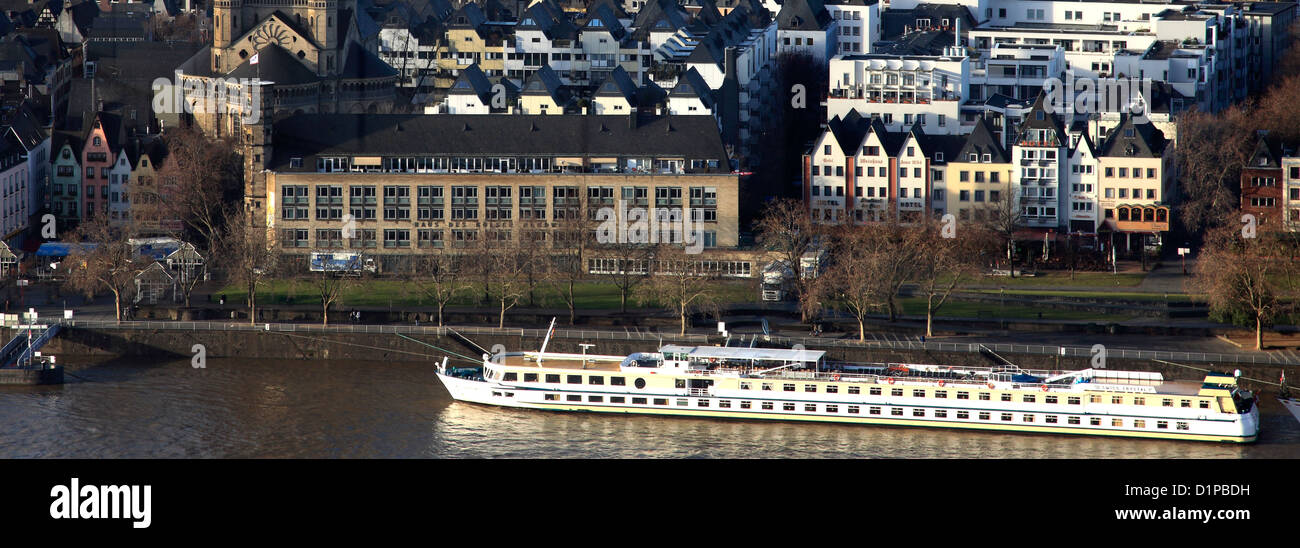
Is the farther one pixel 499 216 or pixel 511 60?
pixel 511 60

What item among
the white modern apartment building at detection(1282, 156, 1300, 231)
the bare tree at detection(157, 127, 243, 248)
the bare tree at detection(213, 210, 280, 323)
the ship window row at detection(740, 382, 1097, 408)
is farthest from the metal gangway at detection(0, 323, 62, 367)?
the white modern apartment building at detection(1282, 156, 1300, 231)

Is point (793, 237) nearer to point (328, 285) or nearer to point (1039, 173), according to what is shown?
point (1039, 173)

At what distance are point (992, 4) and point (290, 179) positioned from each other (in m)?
73.2

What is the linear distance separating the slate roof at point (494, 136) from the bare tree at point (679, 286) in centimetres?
944

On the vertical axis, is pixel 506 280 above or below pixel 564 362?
above

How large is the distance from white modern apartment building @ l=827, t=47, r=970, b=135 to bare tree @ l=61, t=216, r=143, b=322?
Answer: 4717 cm

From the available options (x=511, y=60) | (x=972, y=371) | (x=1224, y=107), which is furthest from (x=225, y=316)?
(x=1224, y=107)

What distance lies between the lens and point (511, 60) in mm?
175875

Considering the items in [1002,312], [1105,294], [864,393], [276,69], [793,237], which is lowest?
[864,393]

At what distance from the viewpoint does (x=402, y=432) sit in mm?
97500

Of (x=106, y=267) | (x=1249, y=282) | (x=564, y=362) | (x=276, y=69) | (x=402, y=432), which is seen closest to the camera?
(x=402, y=432)

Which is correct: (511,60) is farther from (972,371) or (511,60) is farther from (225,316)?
(972,371)

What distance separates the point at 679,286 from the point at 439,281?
1114 cm

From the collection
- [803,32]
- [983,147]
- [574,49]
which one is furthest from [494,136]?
[803,32]
